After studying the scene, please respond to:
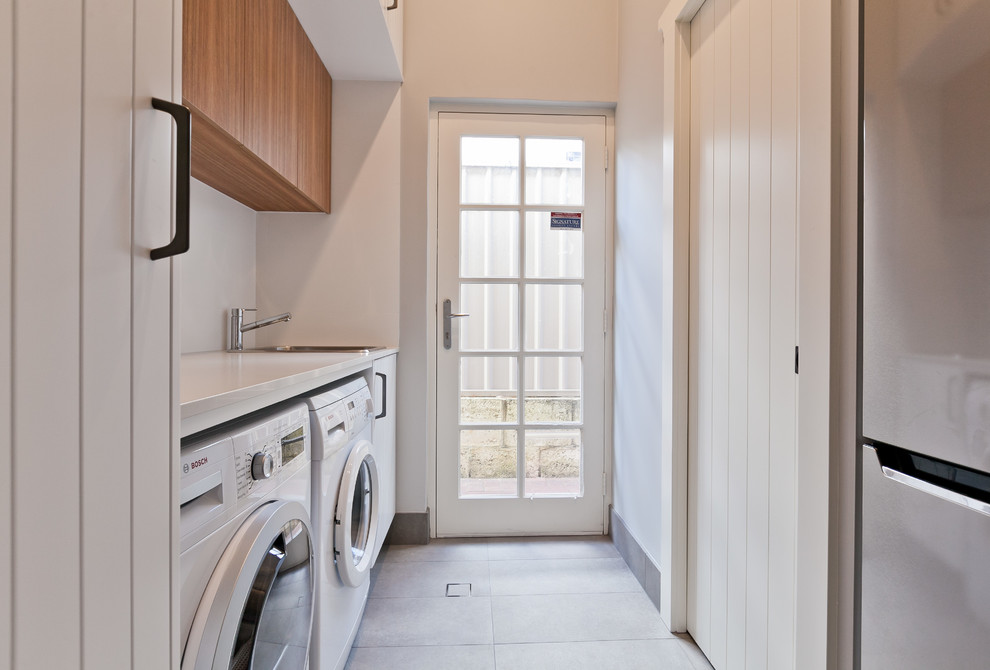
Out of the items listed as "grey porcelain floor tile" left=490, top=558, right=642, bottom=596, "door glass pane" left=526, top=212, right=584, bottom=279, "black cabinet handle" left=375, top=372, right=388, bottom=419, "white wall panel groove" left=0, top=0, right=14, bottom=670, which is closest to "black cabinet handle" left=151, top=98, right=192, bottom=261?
"white wall panel groove" left=0, top=0, right=14, bottom=670

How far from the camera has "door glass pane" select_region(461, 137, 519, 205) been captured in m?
2.62

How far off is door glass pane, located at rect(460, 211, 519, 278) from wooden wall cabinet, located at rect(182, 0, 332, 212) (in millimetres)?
661

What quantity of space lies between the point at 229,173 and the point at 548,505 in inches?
77.1

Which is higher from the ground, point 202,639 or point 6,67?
point 6,67

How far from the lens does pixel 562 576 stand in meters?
2.19

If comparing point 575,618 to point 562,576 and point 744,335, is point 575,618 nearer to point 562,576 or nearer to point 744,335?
point 562,576

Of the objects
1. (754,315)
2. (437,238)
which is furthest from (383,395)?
(754,315)

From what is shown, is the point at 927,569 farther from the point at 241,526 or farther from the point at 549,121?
the point at 549,121

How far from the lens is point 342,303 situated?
2469 millimetres


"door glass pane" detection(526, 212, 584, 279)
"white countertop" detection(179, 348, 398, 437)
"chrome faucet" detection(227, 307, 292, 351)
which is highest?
"door glass pane" detection(526, 212, 584, 279)

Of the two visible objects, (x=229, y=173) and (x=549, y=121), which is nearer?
(x=229, y=173)

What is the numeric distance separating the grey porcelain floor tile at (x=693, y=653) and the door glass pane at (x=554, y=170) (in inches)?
73.0

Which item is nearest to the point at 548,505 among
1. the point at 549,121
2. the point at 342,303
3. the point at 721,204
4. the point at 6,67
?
the point at 342,303

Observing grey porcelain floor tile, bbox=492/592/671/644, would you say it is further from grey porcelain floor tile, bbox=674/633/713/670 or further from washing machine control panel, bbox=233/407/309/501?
washing machine control panel, bbox=233/407/309/501
